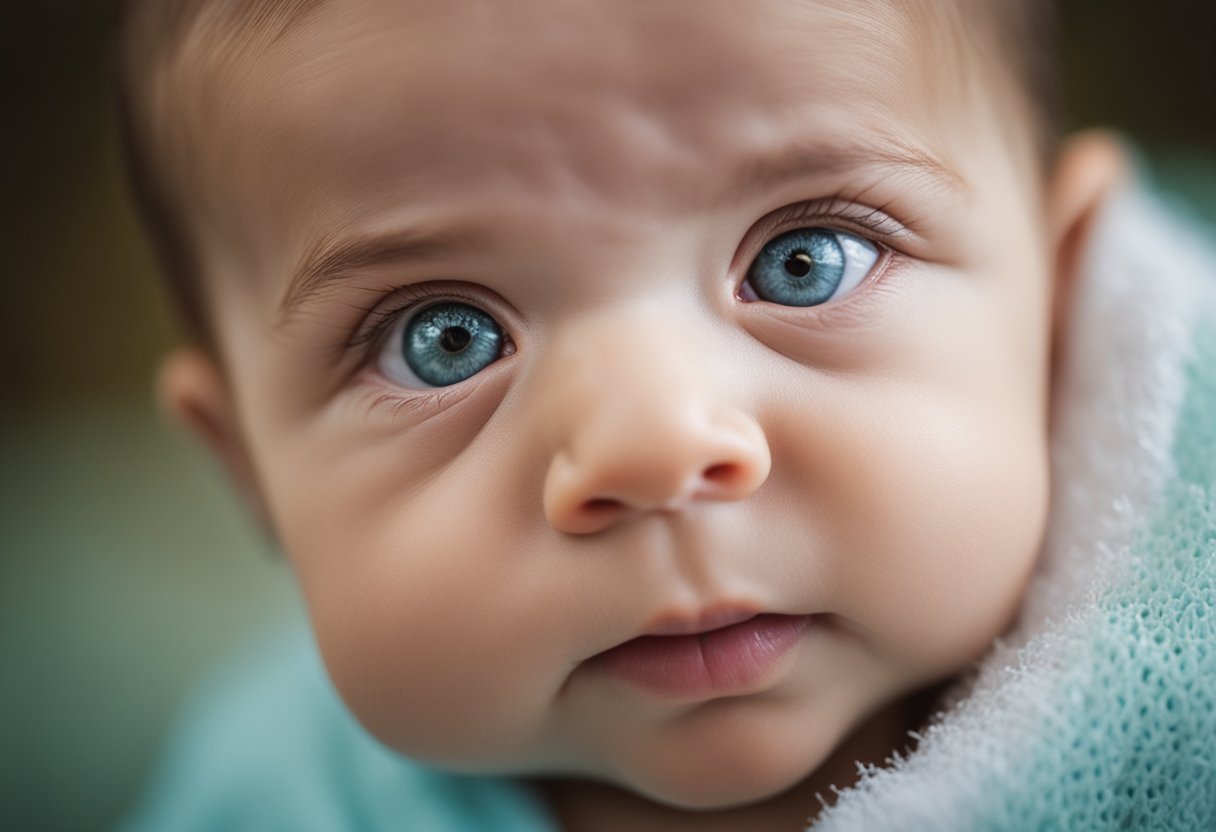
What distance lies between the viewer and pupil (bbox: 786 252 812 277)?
0.73 m

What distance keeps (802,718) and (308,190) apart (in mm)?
449

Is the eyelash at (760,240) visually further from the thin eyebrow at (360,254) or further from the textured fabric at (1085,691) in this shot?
the textured fabric at (1085,691)

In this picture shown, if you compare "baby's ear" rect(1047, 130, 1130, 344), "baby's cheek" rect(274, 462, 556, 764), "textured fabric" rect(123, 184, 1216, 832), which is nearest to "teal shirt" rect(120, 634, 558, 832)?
"textured fabric" rect(123, 184, 1216, 832)

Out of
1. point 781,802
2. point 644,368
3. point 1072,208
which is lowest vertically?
point 781,802

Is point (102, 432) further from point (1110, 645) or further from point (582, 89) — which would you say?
point (1110, 645)

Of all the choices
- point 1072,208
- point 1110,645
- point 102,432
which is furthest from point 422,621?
point 102,432

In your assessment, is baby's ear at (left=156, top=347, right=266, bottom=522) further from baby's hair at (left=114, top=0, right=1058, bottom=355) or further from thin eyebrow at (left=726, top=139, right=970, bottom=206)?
thin eyebrow at (left=726, top=139, right=970, bottom=206)

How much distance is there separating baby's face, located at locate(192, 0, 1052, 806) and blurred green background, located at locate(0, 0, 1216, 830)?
74 centimetres

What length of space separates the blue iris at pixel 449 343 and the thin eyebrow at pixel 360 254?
0.16 feet

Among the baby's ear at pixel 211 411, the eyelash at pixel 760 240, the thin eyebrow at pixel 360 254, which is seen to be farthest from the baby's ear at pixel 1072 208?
the baby's ear at pixel 211 411

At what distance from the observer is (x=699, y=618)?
2.20 feet

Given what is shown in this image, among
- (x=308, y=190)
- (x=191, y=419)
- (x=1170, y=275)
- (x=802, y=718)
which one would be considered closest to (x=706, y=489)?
(x=802, y=718)

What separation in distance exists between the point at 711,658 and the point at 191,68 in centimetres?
53

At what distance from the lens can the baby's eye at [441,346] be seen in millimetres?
740
